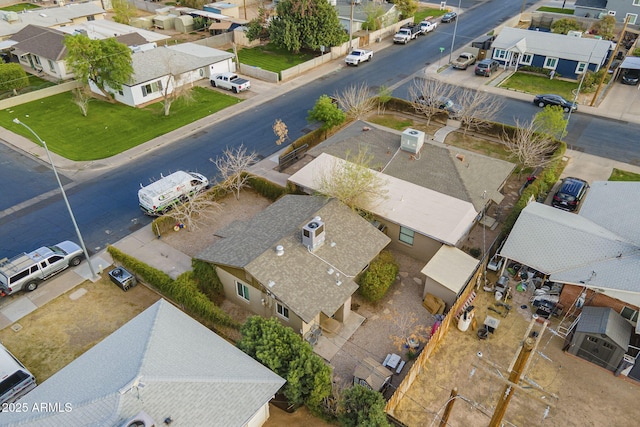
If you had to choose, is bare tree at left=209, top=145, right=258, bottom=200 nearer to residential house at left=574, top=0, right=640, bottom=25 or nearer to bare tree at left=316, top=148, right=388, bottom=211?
bare tree at left=316, top=148, right=388, bottom=211

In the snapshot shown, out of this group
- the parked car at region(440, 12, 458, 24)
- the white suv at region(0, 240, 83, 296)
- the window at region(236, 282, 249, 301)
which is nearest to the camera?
the window at region(236, 282, 249, 301)

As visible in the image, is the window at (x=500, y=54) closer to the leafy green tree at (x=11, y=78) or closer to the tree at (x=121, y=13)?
the tree at (x=121, y=13)

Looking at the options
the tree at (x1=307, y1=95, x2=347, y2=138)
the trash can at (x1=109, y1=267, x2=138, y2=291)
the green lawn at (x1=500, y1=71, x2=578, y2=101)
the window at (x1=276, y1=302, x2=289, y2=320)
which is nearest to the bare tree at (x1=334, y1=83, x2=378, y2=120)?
the tree at (x1=307, y1=95, x2=347, y2=138)

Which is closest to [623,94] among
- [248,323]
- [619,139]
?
[619,139]

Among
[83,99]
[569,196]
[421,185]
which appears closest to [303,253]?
[421,185]

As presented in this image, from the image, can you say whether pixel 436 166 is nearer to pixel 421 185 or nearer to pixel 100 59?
pixel 421 185

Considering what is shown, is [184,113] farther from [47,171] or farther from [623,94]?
[623,94]
